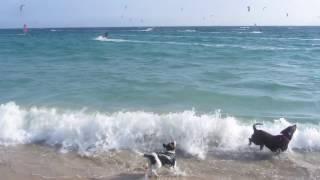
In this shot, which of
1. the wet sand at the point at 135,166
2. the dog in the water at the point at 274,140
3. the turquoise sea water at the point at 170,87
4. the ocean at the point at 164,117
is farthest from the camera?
the turquoise sea water at the point at 170,87

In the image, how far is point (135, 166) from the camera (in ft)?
28.6

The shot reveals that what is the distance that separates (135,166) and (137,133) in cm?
178

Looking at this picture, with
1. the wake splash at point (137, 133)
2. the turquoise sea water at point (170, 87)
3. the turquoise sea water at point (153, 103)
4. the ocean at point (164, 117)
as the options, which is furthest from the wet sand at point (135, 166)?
the turquoise sea water at point (170, 87)

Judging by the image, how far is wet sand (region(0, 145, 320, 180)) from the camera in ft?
27.3

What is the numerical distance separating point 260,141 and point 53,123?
4.90 m

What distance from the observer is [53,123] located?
1118cm

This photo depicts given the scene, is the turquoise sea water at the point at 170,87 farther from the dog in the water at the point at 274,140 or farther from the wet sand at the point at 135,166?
the wet sand at the point at 135,166

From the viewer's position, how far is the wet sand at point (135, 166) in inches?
327

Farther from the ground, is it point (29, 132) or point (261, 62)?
point (261, 62)

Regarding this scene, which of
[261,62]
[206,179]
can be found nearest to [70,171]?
[206,179]

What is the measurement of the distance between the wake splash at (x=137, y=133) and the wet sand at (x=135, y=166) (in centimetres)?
38

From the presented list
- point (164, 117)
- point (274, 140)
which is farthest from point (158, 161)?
point (164, 117)

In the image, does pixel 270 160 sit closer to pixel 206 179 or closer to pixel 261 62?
pixel 206 179

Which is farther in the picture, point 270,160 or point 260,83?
A: point 260,83
